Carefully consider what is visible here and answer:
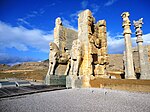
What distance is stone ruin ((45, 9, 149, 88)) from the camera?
8.97 metres

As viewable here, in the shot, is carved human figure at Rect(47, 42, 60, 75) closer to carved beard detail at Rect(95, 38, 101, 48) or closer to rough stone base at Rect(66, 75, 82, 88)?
rough stone base at Rect(66, 75, 82, 88)

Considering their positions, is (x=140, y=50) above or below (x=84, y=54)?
above

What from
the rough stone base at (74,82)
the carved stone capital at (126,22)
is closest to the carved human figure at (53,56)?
the rough stone base at (74,82)

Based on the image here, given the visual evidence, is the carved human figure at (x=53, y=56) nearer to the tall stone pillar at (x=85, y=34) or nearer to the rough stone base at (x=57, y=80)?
the rough stone base at (x=57, y=80)

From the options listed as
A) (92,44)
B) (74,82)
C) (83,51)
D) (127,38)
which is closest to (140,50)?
(127,38)

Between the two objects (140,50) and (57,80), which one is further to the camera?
(140,50)

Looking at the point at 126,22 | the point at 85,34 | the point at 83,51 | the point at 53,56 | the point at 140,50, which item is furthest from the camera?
the point at 140,50

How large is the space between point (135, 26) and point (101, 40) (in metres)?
3.90

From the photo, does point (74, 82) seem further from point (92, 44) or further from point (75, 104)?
point (75, 104)

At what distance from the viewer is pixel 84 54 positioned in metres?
9.20

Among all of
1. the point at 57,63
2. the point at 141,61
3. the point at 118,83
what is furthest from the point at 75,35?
the point at 118,83

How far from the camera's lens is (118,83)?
7.32 meters

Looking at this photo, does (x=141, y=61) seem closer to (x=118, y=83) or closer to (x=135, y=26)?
(x=135, y=26)

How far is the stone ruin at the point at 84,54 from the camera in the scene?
897 centimetres
